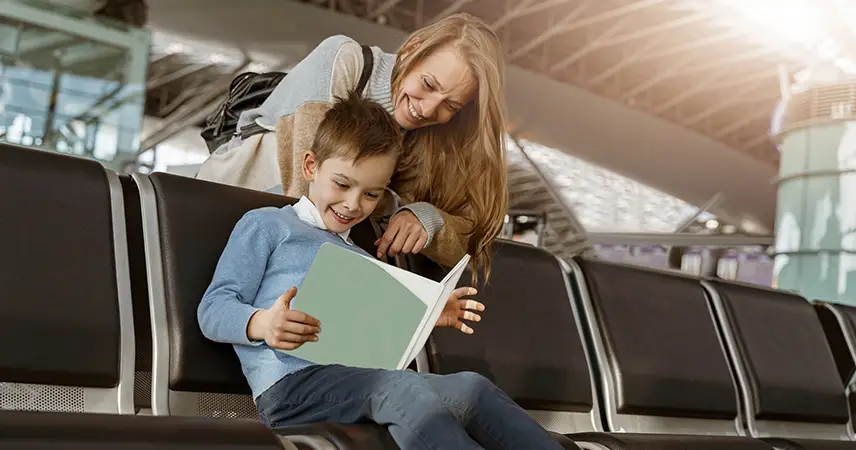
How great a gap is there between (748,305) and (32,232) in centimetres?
280

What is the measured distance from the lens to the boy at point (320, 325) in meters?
1.88

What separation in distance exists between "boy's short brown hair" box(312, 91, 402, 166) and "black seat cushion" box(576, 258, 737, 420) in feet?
4.03

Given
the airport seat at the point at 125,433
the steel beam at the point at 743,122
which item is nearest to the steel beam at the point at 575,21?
the steel beam at the point at 743,122

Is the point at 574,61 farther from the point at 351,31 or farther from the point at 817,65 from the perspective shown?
the point at 817,65

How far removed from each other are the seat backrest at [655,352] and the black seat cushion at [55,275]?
163 cm

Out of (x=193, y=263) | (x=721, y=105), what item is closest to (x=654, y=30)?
(x=721, y=105)

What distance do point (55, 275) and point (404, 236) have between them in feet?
2.69

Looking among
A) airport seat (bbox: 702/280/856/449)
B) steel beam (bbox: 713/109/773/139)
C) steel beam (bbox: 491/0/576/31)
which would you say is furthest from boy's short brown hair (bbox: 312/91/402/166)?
steel beam (bbox: 713/109/773/139)

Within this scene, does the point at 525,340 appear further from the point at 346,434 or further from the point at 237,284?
the point at 346,434

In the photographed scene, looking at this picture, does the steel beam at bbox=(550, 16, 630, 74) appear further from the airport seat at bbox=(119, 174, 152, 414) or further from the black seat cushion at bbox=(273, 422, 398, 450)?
the black seat cushion at bbox=(273, 422, 398, 450)

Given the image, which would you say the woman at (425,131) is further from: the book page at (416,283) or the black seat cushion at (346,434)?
the black seat cushion at (346,434)

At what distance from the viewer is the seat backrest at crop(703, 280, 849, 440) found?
3641mm

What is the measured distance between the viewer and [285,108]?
259 cm

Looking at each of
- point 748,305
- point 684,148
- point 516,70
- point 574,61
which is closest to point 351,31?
point 516,70
